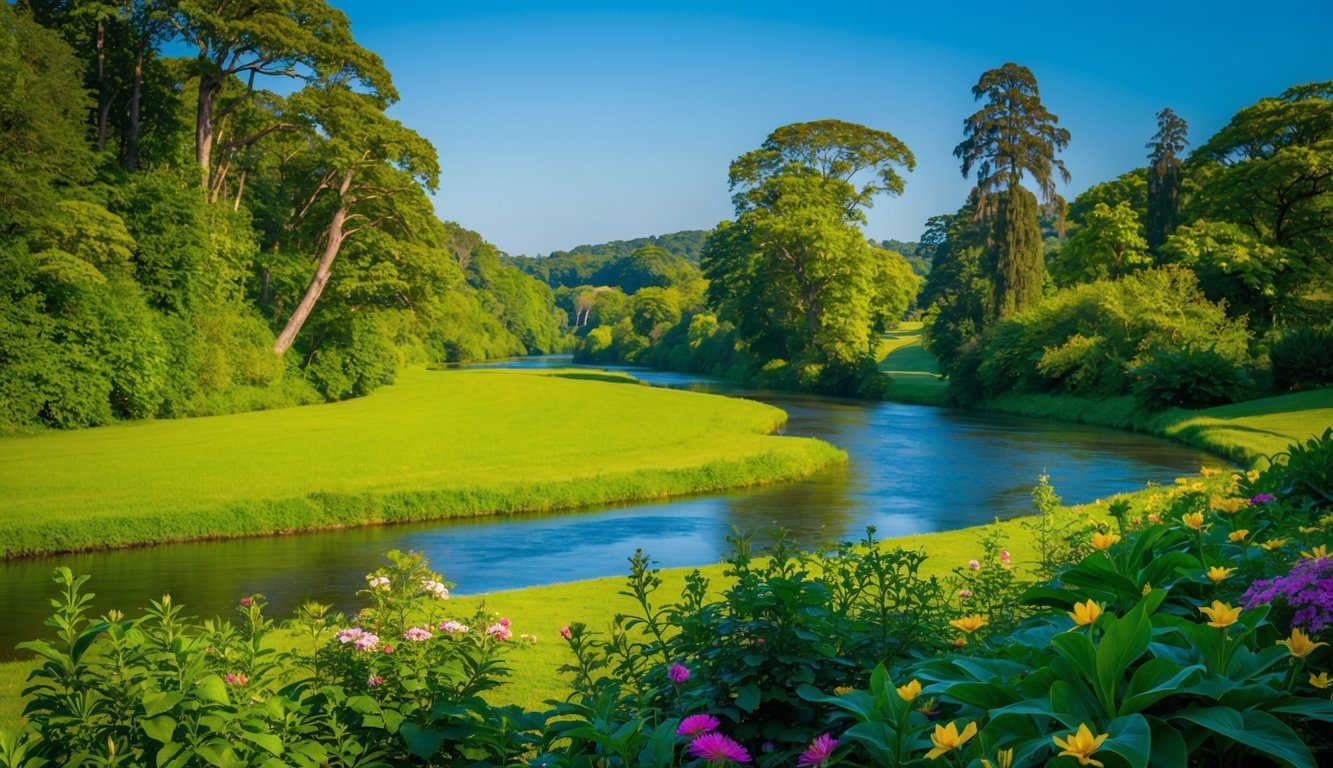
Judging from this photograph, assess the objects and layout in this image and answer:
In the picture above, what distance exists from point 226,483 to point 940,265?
203ft

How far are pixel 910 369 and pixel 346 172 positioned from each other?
144 ft

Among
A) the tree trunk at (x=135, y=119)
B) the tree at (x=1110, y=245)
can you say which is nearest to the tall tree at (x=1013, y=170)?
the tree at (x=1110, y=245)

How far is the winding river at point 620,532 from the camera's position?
1360 centimetres

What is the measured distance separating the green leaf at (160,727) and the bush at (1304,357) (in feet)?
123

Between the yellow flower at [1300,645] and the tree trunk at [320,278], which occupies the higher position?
the tree trunk at [320,278]

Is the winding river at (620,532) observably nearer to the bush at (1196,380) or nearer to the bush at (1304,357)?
the bush at (1196,380)

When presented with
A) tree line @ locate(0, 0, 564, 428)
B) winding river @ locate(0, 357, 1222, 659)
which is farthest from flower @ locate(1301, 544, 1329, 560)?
tree line @ locate(0, 0, 564, 428)

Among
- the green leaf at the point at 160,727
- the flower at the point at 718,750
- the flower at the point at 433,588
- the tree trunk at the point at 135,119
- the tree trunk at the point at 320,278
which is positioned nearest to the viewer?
the flower at the point at 718,750

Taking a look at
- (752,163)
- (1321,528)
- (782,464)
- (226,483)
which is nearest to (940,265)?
(752,163)

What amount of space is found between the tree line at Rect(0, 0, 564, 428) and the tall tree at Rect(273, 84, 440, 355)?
91 mm

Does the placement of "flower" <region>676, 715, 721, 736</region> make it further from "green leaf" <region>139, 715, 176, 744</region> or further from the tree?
the tree

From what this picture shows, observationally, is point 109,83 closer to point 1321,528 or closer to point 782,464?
point 782,464

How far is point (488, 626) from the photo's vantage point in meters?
5.61

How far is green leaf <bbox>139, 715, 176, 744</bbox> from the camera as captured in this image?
290 cm
